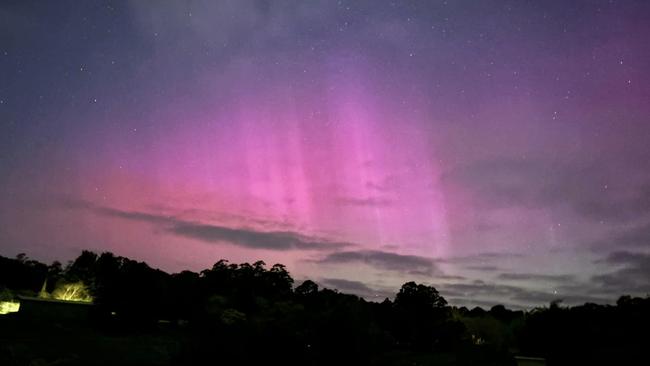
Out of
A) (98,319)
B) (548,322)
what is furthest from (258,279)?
(548,322)

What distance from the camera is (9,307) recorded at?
161ft

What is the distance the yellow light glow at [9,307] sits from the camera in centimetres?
4866

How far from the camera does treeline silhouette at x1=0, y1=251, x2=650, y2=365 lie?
1756 cm

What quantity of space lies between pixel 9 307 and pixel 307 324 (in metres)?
41.7

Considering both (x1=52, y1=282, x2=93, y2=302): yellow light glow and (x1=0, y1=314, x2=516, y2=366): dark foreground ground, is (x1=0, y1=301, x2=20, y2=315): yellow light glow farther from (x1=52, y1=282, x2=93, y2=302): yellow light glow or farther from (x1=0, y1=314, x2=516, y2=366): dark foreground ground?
(x1=52, y1=282, x2=93, y2=302): yellow light glow

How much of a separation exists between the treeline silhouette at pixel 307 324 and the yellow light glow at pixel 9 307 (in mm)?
672

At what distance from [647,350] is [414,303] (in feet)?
180

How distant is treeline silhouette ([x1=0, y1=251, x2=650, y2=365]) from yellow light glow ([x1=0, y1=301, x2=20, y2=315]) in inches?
26.5

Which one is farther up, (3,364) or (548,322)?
(548,322)

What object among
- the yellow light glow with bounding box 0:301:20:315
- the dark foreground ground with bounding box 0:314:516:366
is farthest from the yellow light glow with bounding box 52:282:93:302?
the dark foreground ground with bounding box 0:314:516:366

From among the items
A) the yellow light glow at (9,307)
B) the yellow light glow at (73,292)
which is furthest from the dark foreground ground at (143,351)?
the yellow light glow at (73,292)

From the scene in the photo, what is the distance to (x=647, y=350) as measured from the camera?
33000mm

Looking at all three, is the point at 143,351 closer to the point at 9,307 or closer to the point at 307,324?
the point at 9,307

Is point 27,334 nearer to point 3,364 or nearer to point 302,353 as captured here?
point 3,364
